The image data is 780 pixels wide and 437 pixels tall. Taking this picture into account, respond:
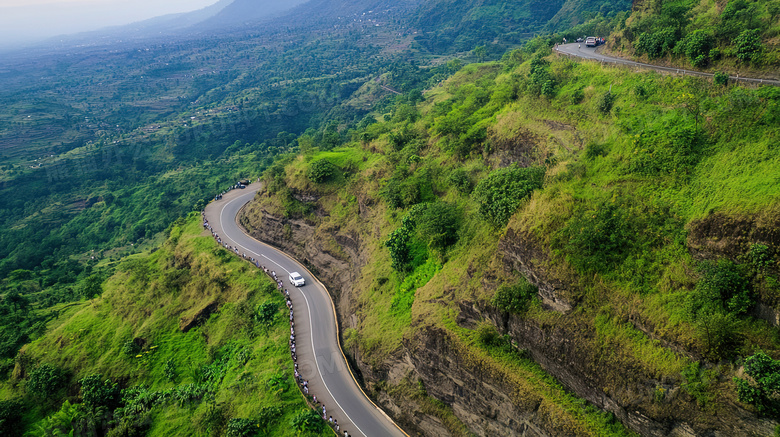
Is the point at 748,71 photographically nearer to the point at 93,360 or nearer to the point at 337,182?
the point at 337,182

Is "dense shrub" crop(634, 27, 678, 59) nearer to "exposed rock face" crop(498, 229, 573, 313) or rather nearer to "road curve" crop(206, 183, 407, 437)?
"exposed rock face" crop(498, 229, 573, 313)

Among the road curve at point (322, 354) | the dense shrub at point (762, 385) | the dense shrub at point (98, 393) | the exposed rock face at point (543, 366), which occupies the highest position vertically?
the dense shrub at point (762, 385)

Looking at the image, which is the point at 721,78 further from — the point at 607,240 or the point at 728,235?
the point at 607,240

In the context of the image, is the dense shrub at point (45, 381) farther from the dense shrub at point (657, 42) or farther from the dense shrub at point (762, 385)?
the dense shrub at point (657, 42)

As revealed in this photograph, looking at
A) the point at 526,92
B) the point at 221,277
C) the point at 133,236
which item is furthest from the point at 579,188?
the point at 133,236

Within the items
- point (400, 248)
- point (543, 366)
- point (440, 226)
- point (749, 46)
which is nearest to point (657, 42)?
point (749, 46)

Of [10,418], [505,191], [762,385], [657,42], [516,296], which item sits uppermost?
[657,42]

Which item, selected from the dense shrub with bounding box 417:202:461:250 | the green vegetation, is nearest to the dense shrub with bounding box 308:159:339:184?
the green vegetation

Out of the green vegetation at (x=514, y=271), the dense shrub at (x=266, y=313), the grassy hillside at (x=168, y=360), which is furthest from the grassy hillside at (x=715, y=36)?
the dense shrub at (x=266, y=313)
